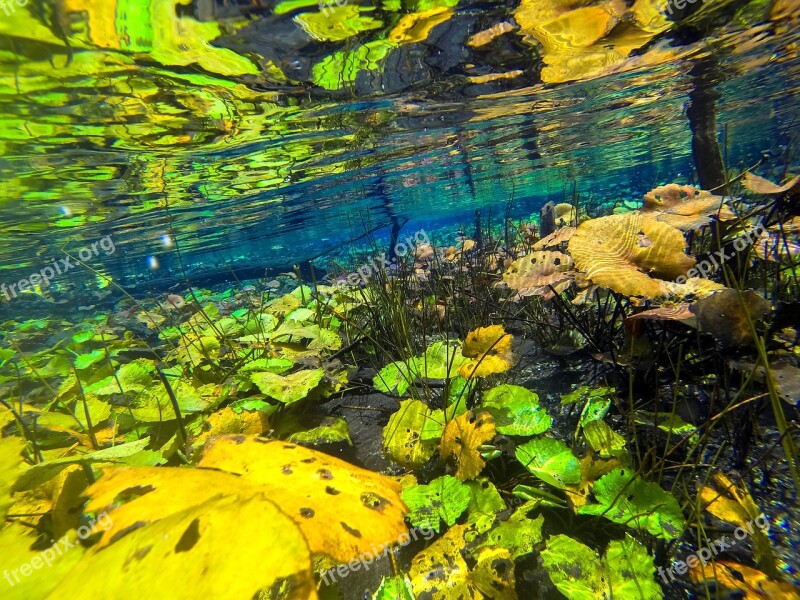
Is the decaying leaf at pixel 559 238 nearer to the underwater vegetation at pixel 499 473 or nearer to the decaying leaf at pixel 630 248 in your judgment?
the underwater vegetation at pixel 499 473

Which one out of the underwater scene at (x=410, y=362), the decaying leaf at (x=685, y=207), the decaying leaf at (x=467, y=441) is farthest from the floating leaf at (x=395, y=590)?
A: the decaying leaf at (x=685, y=207)

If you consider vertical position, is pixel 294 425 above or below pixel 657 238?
below

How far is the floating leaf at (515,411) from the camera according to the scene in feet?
6.23

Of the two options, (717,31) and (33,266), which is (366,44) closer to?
(717,31)

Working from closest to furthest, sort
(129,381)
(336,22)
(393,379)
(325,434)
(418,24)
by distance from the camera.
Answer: (325,434)
(393,379)
(129,381)
(336,22)
(418,24)

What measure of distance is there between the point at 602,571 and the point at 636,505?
1.00 ft

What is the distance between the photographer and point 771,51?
29.0 ft

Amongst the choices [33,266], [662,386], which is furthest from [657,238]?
[33,266]

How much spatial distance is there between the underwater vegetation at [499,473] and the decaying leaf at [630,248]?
1 cm

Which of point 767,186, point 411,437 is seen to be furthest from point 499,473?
point 767,186

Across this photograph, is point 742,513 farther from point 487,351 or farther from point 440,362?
point 440,362

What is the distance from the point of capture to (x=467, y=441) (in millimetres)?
1880

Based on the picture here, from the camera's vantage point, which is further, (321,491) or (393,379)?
(393,379)

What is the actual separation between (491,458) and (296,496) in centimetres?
128
